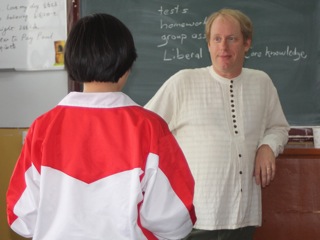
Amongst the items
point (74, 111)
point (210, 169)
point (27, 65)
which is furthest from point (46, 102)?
point (74, 111)

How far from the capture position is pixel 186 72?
77.5 inches

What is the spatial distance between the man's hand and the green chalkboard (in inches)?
27.4

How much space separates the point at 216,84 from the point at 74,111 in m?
0.95

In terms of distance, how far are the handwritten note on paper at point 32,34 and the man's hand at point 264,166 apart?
1.42 meters

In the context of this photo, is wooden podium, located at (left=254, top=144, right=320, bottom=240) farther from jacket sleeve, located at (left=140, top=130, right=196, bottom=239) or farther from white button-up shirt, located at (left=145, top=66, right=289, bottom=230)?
jacket sleeve, located at (left=140, top=130, right=196, bottom=239)

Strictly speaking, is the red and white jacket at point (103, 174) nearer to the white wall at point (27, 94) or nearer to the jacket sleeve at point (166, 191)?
the jacket sleeve at point (166, 191)

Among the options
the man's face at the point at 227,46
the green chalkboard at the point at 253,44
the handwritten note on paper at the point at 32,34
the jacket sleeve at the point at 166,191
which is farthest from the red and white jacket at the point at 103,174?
the handwritten note on paper at the point at 32,34

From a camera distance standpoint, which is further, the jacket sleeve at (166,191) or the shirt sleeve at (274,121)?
the shirt sleeve at (274,121)

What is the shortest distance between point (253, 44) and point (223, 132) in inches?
32.7

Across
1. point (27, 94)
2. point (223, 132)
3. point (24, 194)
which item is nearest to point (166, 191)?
point (24, 194)

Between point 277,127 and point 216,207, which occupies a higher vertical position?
point 277,127

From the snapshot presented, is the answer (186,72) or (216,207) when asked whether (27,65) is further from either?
(216,207)

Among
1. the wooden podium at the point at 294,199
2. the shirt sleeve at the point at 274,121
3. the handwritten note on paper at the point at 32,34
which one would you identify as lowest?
the wooden podium at the point at 294,199

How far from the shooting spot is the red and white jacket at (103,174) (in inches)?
41.3
